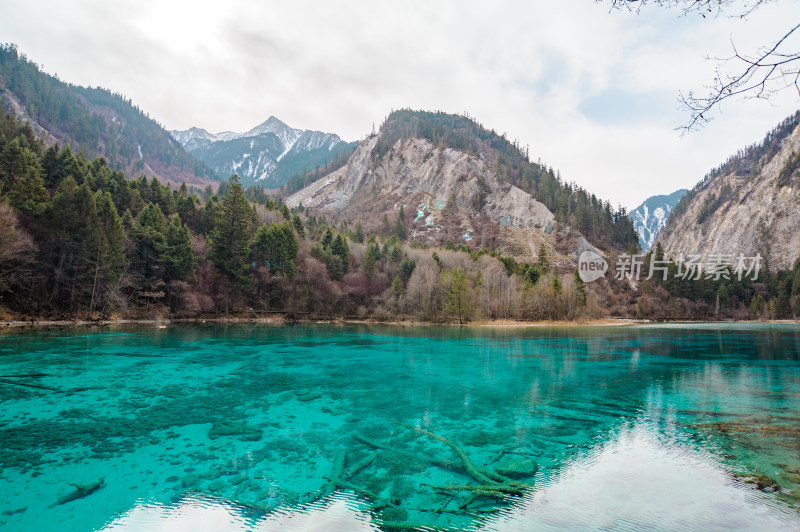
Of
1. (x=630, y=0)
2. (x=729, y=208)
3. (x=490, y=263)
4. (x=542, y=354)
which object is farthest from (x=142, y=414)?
(x=729, y=208)

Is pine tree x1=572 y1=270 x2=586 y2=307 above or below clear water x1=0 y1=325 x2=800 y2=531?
above

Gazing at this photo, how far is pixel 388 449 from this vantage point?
10.2 metres

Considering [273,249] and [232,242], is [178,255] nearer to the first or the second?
[232,242]

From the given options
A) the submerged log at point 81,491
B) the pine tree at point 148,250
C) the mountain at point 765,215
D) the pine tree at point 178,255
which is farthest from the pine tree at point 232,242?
the mountain at point 765,215

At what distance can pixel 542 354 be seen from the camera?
32.9 m

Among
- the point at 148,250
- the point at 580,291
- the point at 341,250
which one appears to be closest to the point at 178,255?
the point at 148,250

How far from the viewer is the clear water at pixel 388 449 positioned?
272 inches

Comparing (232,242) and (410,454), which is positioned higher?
(232,242)

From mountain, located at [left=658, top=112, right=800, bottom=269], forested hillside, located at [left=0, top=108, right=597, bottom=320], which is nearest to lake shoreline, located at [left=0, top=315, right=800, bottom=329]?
forested hillside, located at [left=0, top=108, right=597, bottom=320]

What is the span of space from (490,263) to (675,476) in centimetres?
8663

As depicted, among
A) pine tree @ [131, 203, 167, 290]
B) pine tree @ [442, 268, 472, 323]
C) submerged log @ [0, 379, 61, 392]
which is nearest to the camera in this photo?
submerged log @ [0, 379, 61, 392]

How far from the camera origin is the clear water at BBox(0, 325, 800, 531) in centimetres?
691

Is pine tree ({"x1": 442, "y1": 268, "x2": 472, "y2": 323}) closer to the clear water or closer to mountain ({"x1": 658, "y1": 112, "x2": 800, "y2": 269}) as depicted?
the clear water

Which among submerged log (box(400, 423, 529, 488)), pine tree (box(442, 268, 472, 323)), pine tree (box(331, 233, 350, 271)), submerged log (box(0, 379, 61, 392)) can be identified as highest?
pine tree (box(331, 233, 350, 271))
